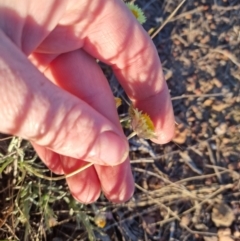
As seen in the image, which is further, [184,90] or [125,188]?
[184,90]

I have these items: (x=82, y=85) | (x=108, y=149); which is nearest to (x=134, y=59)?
(x=82, y=85)

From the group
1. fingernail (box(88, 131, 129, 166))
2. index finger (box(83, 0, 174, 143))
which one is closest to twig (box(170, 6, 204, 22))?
index finger (box(83, 0, 174, 143))

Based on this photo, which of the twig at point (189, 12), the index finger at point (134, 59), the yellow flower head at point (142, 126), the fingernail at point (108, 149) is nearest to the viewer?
the fingernail at point (108, 149)

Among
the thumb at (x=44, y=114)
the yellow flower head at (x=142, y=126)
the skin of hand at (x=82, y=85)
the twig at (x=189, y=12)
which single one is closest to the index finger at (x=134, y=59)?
the skin of hand at (x=82, y=85)

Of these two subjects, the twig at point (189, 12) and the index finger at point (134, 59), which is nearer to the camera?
the index finger at point (134, 59)

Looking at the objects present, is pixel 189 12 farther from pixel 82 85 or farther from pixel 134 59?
pixel 82 85

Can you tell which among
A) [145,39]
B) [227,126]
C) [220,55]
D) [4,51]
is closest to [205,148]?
[227,126]

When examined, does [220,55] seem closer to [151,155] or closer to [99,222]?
[151,155]

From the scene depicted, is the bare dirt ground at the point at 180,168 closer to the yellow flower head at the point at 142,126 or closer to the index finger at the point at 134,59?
the index finger at the point at 134,59
